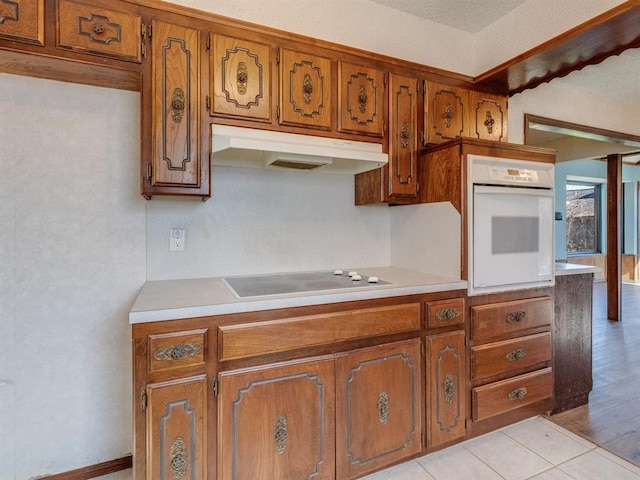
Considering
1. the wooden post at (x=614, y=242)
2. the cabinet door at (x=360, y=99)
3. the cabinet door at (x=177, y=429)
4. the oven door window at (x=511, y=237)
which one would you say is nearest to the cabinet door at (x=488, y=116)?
the oven door window at (x=511, y=237)

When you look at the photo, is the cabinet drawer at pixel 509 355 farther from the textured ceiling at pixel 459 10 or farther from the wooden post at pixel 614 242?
the wooden post at pixel 614 242

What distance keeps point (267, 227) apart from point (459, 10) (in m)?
1.93

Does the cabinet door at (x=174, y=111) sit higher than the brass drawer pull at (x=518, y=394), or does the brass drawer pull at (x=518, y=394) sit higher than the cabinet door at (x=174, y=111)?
the cabinet door at (x=174, y=111)

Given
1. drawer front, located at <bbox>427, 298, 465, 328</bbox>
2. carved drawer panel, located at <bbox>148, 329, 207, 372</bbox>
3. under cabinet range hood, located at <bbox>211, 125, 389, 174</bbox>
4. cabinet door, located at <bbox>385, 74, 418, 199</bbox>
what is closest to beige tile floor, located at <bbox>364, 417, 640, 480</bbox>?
drawer front, located at <bbox>427, 298, 465, 328</bbox>

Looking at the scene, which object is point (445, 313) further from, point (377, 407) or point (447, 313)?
point (377, 407)

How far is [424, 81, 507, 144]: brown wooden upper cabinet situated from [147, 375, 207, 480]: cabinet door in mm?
1863

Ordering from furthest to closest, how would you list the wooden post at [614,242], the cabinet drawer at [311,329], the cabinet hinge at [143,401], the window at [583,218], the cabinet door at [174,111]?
the window at [583,218] < the wooden post at [614,242] < the cabinet door at [174,111] < the cabinet drawer at [311,329] < the cabinet hinge at [143,401]

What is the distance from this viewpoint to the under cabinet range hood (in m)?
1.60

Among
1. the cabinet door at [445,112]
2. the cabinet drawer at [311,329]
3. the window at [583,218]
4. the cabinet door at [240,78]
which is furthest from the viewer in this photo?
the window at [583,218]

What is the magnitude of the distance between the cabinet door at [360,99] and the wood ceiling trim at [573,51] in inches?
32.4

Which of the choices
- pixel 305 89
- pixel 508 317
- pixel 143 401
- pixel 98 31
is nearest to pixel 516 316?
pixel 508 317

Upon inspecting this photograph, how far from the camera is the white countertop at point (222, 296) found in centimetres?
126

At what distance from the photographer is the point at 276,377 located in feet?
4.61

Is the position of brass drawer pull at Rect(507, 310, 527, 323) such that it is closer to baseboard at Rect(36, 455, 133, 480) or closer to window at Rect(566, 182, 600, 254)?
baseboard at Rect(36, 455, 133, 480)
